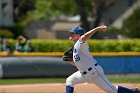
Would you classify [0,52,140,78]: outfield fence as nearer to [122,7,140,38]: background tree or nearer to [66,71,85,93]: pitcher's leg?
[66,71,85,93]: pitcher's leg

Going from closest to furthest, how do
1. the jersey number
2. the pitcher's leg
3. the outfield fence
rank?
the jersey number → the pitcher's leg → the outfield fence

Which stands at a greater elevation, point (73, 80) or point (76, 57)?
point (76, 57)

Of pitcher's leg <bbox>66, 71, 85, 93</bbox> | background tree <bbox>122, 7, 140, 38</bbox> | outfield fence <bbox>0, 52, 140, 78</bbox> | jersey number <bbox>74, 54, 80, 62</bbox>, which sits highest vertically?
background tree <bbox>122, 7, 140, 38</bbox>

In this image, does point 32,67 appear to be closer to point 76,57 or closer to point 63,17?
point 76,57

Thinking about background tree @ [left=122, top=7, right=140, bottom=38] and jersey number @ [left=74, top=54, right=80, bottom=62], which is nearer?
jersey number @ [left=74, top=54, right=80, bottom=62]

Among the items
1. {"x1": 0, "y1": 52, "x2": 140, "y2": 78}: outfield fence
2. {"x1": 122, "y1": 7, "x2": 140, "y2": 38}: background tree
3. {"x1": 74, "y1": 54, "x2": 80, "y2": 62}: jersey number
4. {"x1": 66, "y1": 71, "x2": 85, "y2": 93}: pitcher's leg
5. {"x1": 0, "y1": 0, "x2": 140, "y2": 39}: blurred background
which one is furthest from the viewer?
{"x1": 0, "y1": 0, "x2": 140, "y2": 39}: blurred background

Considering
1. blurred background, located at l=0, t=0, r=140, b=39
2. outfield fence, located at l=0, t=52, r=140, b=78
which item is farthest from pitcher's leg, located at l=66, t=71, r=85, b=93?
blurred background, located at l=0, t=0, r=140, b=39

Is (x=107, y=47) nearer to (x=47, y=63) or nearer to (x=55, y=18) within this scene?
(x=47, y=63)

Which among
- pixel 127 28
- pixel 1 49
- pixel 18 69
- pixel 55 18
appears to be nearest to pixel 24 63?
A: pixel 18 69

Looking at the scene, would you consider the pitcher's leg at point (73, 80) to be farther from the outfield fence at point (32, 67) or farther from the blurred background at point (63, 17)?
the blurred background at point (63, 17)

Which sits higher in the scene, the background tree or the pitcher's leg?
the background tree

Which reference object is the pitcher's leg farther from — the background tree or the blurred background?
the background tree

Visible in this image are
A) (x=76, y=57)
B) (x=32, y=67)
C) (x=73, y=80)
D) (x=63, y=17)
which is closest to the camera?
(x=76, y=57)

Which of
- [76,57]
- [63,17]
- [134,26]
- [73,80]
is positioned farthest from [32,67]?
[63,17]
